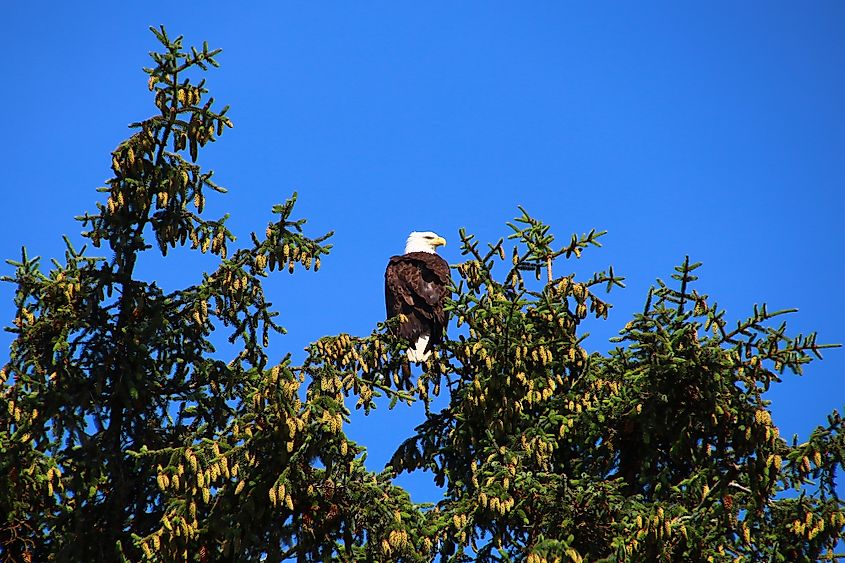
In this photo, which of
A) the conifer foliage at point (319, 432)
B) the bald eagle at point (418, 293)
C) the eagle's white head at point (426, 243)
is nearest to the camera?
the conifer foliage at point (319, 432)

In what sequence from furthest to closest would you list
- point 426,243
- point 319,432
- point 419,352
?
point 426,243, point 419,352, point 319,432

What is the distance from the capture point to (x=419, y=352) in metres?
12.5

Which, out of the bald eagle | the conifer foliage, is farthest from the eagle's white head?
the conifer foliage

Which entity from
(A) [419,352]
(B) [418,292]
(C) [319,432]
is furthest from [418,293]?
(C) [319,432]

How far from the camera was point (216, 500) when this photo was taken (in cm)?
850

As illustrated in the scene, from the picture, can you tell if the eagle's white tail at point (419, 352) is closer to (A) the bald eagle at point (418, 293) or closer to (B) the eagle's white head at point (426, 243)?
(A) the bald eagle at point (418, 293)

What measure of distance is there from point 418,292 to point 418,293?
0.04 feet

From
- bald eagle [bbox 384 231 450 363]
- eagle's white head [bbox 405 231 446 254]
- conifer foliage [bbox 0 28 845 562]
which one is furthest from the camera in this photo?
eagle's white head [bbox 405 231 446 254]

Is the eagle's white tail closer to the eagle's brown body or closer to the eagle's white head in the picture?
the eagle's brown body

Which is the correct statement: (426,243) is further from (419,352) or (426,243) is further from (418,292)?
(419,352)

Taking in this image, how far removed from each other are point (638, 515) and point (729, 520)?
2.28 ft

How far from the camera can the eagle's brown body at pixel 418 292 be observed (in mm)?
13959

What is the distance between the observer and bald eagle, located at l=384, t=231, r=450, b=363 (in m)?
13.9

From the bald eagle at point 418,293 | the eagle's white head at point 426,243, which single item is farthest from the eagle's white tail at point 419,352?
the eagle's white head at point 426,243
